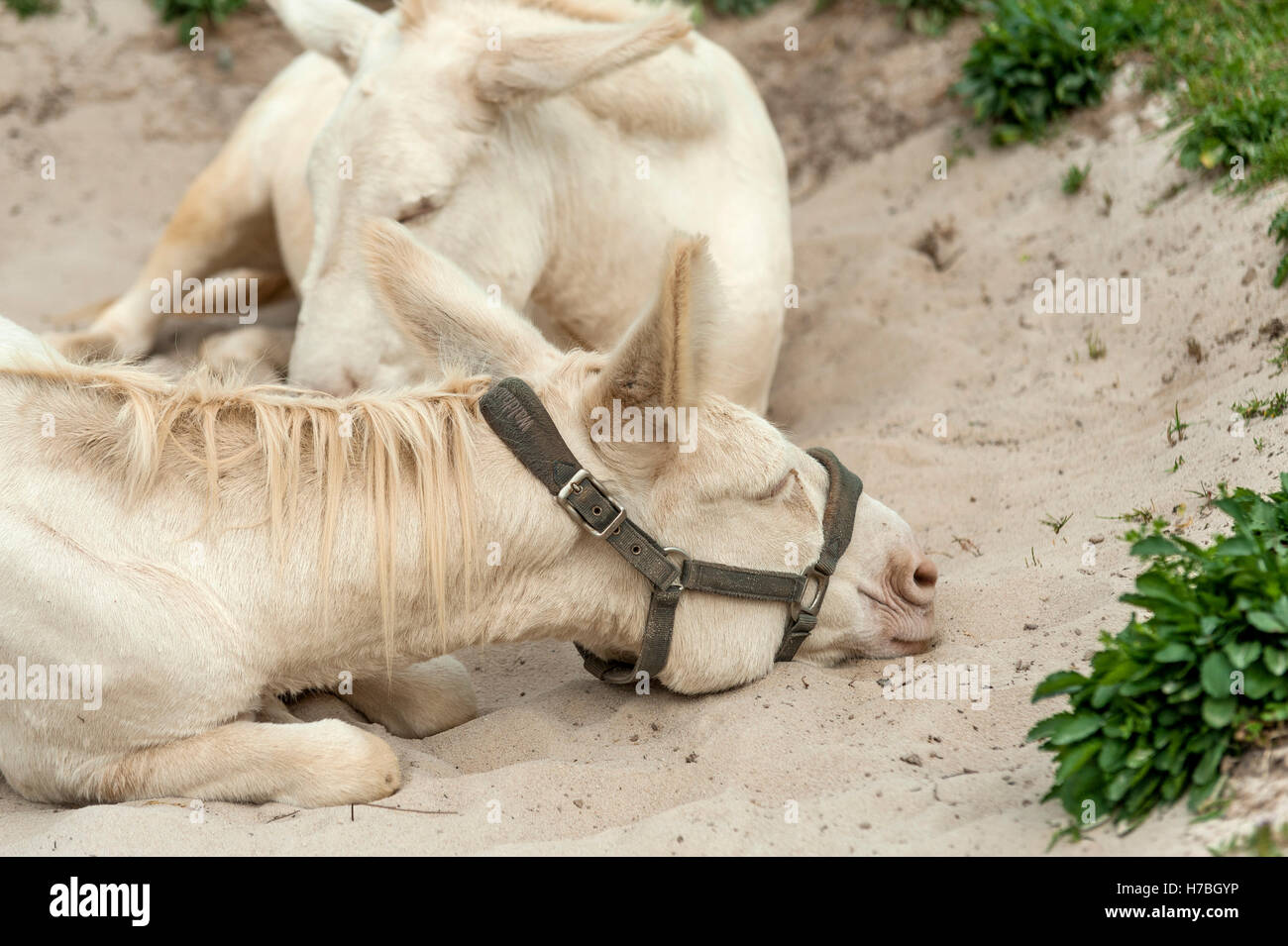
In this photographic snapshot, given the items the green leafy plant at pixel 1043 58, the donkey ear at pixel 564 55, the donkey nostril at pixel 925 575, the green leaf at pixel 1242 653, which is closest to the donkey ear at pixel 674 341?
the donkey nostril at pixel 925 575

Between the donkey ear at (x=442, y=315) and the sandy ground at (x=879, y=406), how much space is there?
0.91 m

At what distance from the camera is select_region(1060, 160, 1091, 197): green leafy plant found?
18.7 ft

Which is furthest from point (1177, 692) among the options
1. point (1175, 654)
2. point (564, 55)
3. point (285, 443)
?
point (564, 55)

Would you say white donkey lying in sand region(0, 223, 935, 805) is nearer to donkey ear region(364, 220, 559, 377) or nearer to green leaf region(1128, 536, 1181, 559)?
donkey ear region(364, 220, 559, 377)

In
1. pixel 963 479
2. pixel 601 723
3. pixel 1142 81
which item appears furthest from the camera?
pixel 1142 81

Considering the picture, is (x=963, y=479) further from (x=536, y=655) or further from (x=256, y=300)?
(x=256, y=300)

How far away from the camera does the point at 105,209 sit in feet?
25.1

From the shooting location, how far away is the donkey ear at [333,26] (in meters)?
4.61

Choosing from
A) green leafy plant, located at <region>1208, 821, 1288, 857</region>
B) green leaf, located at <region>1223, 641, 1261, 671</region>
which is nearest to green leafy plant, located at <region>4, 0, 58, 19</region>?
green leaf, located at <region>1223, 641, 1261, 671</region>

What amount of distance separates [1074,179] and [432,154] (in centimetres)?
316

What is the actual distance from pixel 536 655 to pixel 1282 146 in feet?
11.2

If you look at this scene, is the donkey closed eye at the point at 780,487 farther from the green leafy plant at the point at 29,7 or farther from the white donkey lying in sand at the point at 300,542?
the green leafy plant at the point at 29,7
